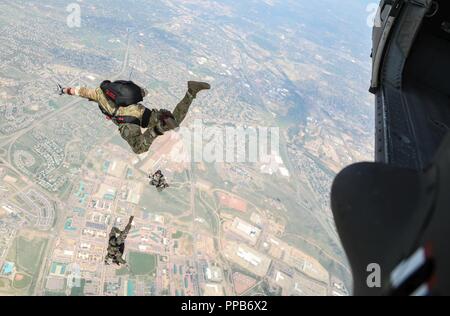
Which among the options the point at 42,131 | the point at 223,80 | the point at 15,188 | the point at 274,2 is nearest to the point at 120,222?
the point at 15,188

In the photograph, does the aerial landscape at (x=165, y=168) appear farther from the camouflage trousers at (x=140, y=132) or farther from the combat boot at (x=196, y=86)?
the combat boot at (x=196, y=86)

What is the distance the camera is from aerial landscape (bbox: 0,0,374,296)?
82.0ft

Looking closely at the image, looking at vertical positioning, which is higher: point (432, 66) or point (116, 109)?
point (432, 66)

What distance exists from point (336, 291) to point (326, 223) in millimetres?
9900

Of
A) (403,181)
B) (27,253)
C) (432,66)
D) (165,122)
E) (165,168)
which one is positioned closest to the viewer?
(403,181)

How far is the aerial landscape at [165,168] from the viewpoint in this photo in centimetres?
2500

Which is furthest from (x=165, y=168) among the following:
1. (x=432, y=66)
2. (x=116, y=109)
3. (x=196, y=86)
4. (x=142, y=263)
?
(x=432, y=66)

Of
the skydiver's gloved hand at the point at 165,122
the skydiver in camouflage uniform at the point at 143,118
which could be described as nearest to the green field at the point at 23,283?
the skydiver in camouflage uniform at the point at 143,118

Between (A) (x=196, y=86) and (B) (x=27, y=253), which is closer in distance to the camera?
(A) (x=196, y=86)

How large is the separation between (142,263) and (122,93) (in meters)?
19.7

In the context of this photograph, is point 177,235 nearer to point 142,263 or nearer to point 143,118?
point 142,263

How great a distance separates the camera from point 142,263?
81.6 feet

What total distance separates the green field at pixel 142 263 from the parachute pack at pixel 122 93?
19.0m

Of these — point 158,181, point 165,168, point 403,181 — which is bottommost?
point 165,168
